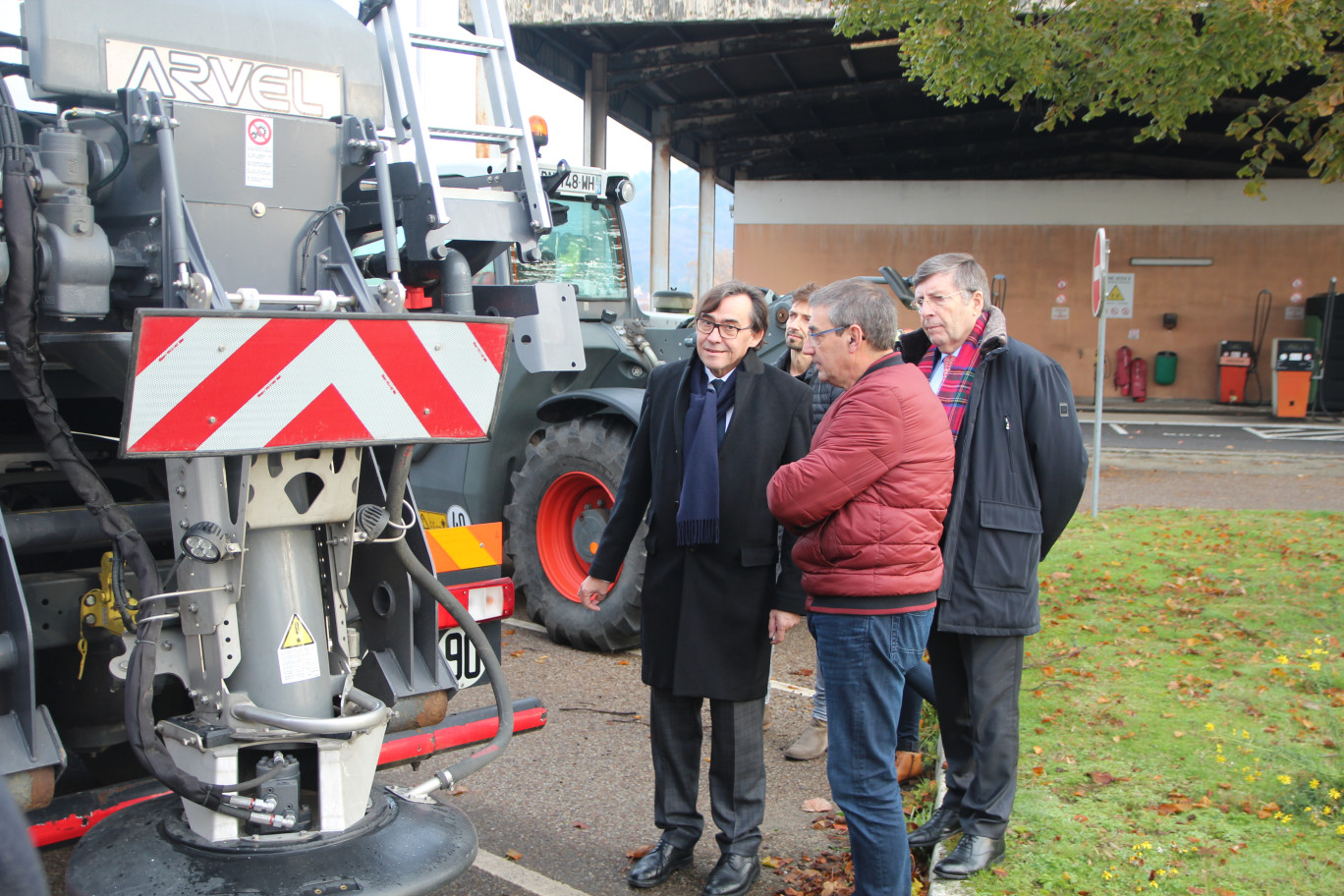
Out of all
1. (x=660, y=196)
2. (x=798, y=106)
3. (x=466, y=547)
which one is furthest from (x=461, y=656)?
(x=798, y=106)

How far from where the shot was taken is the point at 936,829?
3.73 meters

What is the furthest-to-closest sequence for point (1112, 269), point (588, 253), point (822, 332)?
point (1112, 269)
point (588, 253)
point (822, 332)

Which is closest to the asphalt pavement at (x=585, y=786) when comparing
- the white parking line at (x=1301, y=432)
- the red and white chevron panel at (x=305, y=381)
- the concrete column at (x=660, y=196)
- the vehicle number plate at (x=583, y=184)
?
the red and white chevron panel at (x=305, y=381)

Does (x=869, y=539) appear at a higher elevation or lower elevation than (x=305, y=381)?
lower

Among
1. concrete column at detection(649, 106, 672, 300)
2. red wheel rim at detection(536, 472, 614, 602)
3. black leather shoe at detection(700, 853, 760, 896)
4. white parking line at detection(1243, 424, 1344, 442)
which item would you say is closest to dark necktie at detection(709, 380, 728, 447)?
black leather shoe at detection(700, 853, 760, 896)

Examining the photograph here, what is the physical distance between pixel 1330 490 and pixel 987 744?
413 inches

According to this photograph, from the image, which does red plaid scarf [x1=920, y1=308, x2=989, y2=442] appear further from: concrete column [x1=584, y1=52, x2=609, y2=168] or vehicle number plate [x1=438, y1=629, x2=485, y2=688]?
concrete column [x1=584, y1=52, x2=609, y2=168]

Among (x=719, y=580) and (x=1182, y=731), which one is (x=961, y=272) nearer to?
(x=719, y=580)

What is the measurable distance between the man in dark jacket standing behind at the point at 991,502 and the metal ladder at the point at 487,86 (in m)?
1.24

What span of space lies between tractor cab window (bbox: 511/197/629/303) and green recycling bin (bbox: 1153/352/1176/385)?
66.1ft

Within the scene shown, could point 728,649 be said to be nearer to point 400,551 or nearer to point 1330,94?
point 400,551

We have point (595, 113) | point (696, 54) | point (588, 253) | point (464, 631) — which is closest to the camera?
point (464, 631)

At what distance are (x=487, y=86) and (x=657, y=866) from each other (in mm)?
2430

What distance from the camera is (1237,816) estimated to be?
374 centimetres
